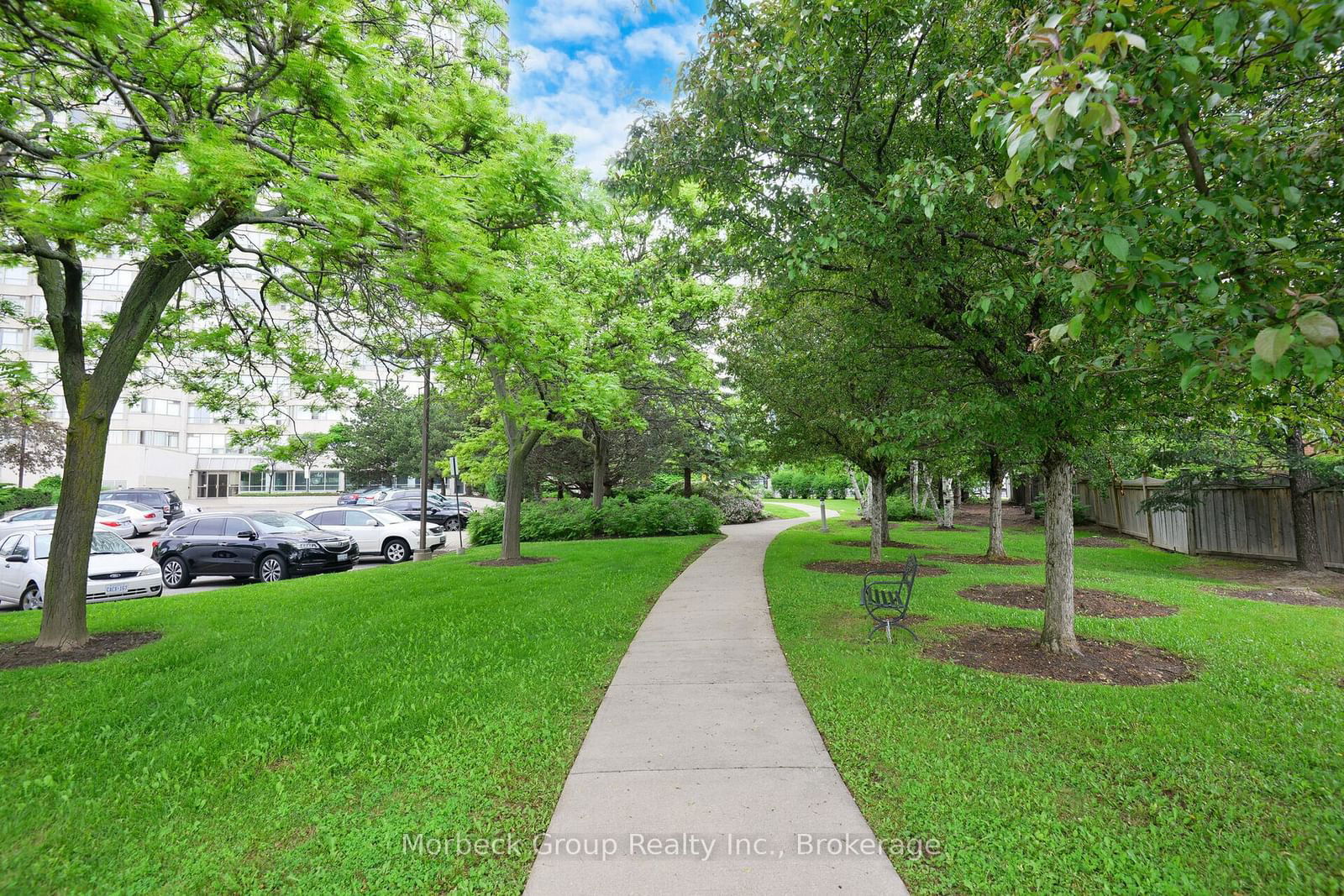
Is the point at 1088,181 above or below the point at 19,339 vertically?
below

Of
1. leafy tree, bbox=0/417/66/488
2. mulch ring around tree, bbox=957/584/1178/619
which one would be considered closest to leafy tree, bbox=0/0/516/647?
mulch ring around tree, bbox=957/584/1178/619

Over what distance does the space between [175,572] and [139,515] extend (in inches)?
520

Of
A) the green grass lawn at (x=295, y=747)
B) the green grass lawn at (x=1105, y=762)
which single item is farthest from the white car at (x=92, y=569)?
the green grass lawn at (x=1105, y=762)

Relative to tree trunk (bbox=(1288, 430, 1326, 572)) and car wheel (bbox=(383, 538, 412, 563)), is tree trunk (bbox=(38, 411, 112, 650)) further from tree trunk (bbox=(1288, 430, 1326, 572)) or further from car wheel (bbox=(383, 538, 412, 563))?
tree trunk (bbox=(1288, 430, 1326, 572))

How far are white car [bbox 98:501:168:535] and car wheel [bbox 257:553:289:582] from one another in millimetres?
11839

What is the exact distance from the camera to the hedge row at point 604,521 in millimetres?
20000

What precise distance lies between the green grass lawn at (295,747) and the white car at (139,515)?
17.0m

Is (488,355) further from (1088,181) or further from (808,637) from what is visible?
(1088,181)

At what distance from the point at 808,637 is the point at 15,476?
58472 millimetres

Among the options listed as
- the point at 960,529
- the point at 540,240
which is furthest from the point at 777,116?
the point at 960,529

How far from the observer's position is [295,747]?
4.39 metres

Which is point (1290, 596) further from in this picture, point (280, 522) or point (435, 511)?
point (435, 511)

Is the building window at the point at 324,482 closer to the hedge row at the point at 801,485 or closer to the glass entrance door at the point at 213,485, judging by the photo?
the glass entrance door at the point at 213,485

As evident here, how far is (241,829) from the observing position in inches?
132
